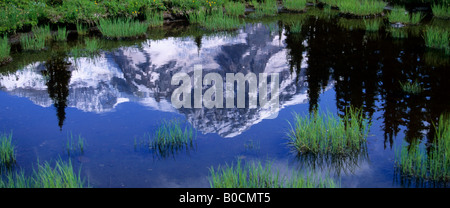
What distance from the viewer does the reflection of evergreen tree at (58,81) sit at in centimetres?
1032

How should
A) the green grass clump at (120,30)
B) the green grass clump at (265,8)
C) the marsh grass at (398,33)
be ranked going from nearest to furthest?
the marsh grass at (398,33), the green grass clump at (120,30), the green grass clump at (265,8)

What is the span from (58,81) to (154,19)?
941 cm

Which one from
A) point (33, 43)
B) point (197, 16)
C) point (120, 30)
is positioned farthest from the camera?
point (197, 16)

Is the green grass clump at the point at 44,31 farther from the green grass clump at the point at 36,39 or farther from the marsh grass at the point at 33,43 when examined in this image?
the marsh grass at the point at 33,43

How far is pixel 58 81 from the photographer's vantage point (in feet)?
40.3

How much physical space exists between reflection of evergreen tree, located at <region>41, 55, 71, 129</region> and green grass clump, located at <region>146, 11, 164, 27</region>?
21.5ft

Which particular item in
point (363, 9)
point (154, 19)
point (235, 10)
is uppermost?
point (363, 9)

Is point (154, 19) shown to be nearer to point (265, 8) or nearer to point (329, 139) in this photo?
point (265, 8)

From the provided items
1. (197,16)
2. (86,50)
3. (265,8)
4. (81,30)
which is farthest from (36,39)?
(265,8)

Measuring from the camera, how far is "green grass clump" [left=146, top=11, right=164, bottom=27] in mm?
20906

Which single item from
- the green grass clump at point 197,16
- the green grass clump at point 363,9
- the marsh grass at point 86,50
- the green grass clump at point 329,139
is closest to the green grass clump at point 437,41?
the green grass clump at point 363,9

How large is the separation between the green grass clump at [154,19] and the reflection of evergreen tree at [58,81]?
656 centimetres

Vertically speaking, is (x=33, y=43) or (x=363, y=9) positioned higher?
(x=363, y=9)

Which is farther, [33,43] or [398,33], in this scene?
[398,33]
